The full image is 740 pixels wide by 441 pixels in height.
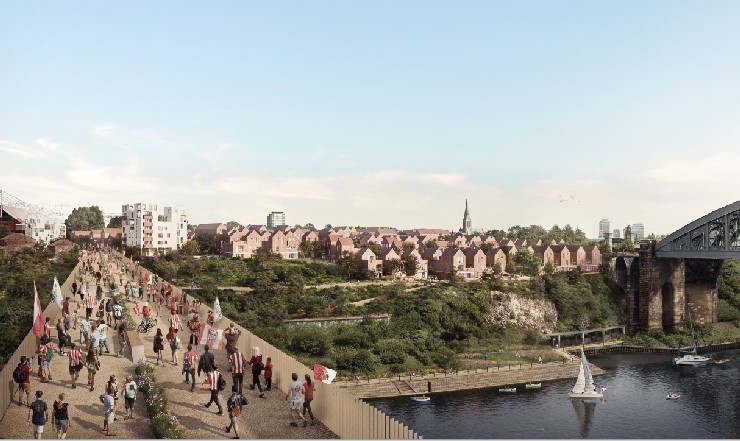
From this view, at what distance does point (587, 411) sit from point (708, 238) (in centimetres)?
4081

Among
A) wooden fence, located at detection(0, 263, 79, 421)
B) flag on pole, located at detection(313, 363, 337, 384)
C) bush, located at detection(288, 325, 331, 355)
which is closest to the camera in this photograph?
flag on pole, located at detection(313, 363, 337, 384)

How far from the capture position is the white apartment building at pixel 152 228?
309 feet

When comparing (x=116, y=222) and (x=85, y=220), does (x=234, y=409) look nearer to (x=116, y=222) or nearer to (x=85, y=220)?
(x=116, y=222)

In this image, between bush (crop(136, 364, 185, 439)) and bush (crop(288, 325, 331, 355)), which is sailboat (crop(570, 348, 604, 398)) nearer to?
bush (crop(288, 325, 331, 355))

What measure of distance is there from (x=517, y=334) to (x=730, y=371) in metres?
20.8

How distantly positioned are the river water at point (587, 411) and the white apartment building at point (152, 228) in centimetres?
5856

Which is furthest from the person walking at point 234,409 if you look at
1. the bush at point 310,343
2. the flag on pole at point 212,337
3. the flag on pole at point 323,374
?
the bush at point 310,343

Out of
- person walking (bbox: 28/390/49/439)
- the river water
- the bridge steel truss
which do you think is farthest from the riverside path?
the bridge steel truss

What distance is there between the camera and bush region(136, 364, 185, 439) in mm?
15367

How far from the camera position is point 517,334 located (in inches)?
2734

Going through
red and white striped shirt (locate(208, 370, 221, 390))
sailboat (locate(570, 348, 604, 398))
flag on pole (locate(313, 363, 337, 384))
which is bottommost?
sailboat (locate(570, 348, 604, 398))

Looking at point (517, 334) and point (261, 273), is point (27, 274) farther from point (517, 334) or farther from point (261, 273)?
point (517, 334)

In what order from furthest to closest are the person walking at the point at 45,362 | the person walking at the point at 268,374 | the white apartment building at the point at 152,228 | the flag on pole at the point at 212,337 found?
1. the white apartment building at the point at 152,228
2. the flag on pole at the point at 212,337
3. the person walking at the point at 45,362
4. the person walking at the point at 268,374

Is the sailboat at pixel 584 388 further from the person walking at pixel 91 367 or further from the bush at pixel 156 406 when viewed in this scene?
the person walking at pixel 91 367
